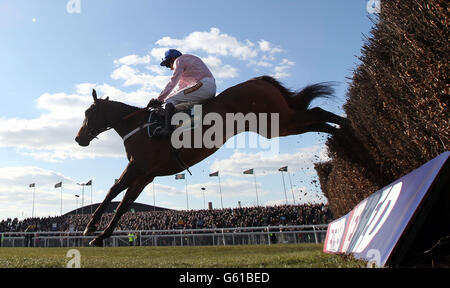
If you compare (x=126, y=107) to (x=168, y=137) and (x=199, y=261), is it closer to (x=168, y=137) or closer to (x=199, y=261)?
(x=168, y=137)

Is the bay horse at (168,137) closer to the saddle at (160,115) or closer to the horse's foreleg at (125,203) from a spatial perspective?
the horse's foreleg at (125,203)

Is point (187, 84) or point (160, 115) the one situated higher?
point (187, 84)

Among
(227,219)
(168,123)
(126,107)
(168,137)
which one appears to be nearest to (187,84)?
(168,123)

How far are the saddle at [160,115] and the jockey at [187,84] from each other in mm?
75

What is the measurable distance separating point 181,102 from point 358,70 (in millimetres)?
2884

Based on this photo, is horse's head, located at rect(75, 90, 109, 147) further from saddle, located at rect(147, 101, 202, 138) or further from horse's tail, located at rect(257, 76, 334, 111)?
horse's tail, located at rect(257, 76, 334, 111)

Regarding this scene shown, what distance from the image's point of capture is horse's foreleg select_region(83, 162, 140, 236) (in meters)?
5.71

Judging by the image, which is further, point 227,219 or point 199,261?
point 227,219

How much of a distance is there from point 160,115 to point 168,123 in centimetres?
31

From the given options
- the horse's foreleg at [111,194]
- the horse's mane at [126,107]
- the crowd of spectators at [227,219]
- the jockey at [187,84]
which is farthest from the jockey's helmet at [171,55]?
the crowd of spectators at [227,219]

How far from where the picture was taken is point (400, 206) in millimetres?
3117

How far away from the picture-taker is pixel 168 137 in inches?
A: 236

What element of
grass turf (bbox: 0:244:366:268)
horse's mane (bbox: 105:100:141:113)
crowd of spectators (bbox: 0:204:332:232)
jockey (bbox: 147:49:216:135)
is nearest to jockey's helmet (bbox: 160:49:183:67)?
jockey (bbox: 147:49:216:135)
